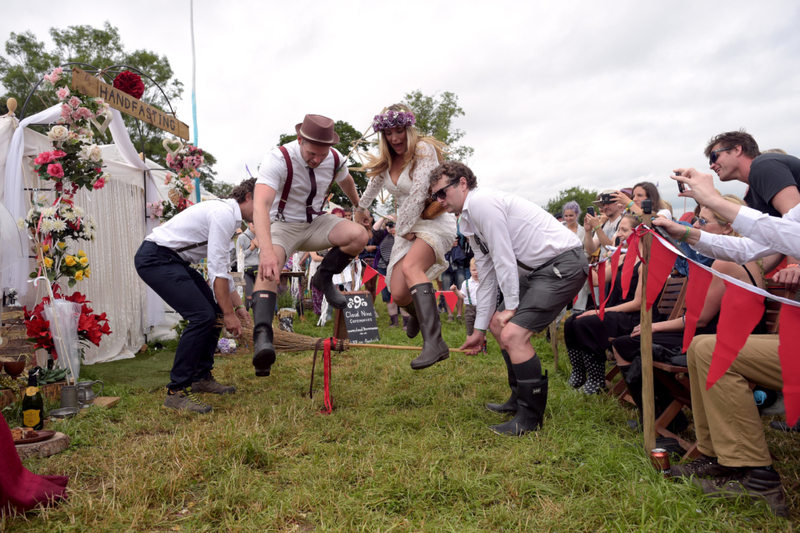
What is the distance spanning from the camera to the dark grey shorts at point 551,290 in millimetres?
3245

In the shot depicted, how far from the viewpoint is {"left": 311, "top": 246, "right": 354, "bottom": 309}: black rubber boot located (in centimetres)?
420

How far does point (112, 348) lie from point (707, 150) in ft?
23.4

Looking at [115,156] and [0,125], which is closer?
[0,125]

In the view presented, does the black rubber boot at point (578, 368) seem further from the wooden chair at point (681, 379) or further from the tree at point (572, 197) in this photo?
the tree at point (572, 197)

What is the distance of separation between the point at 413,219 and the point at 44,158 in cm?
384

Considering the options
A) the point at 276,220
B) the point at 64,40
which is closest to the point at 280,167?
the point at 276,220

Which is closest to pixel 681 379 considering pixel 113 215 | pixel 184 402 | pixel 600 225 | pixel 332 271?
pixel 332 271

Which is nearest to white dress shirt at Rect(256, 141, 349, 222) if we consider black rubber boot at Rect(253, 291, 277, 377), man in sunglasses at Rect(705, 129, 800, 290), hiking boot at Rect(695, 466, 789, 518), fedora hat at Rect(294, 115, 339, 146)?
fedora hat at Rect(294, 115, 339, 146)

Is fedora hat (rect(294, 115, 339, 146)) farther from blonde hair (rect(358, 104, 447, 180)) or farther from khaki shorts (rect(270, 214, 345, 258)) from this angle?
khaki shorts (rect(270, 214, 345, 258))

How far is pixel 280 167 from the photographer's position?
3.70m

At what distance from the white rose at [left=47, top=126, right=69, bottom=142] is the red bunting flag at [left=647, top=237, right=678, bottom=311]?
5.37m

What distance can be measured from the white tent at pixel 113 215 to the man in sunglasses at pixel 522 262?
4486mm

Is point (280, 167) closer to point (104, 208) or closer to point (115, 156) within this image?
point (104, 208)

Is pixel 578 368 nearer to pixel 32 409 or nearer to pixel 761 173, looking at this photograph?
pixel 761 173
